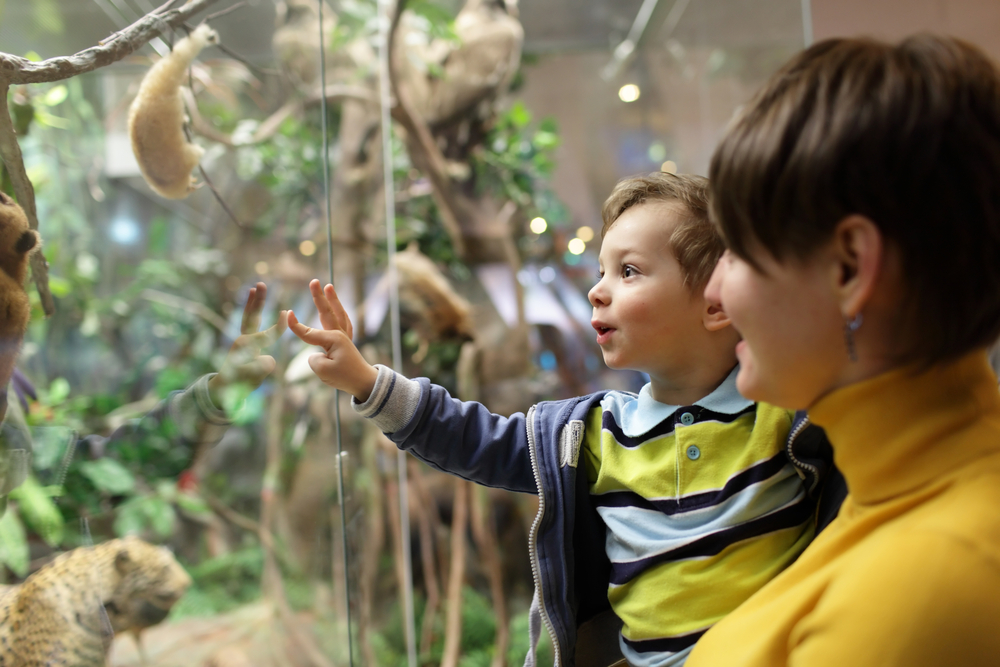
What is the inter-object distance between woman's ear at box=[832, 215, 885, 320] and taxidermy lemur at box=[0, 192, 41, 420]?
0.68 meters

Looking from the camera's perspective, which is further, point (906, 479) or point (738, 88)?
point (738, 88)

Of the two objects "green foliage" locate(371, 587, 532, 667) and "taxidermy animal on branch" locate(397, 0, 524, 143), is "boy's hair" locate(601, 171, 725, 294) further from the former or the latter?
"taxidermy animal on branch" locate(397, 0, 524, 143)

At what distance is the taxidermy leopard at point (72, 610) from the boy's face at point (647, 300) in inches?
26.6

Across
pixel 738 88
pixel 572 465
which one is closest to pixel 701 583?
pixel 572 465

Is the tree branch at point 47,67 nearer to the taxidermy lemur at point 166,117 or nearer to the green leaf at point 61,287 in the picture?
the taxidermy lemur at point 166,117

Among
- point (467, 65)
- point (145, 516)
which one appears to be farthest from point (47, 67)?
point (467, 65)

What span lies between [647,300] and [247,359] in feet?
1.83

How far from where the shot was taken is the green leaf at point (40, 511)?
2.25ft

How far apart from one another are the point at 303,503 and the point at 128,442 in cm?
102

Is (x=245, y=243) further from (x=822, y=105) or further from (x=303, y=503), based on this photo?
(x=822, y=105)

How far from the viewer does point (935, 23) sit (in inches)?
66.7

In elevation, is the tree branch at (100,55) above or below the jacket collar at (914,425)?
above

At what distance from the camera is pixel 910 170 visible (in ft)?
1.26

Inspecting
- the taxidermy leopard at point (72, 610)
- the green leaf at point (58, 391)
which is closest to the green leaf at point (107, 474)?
the taxidermy leopard at point (72, 610)
